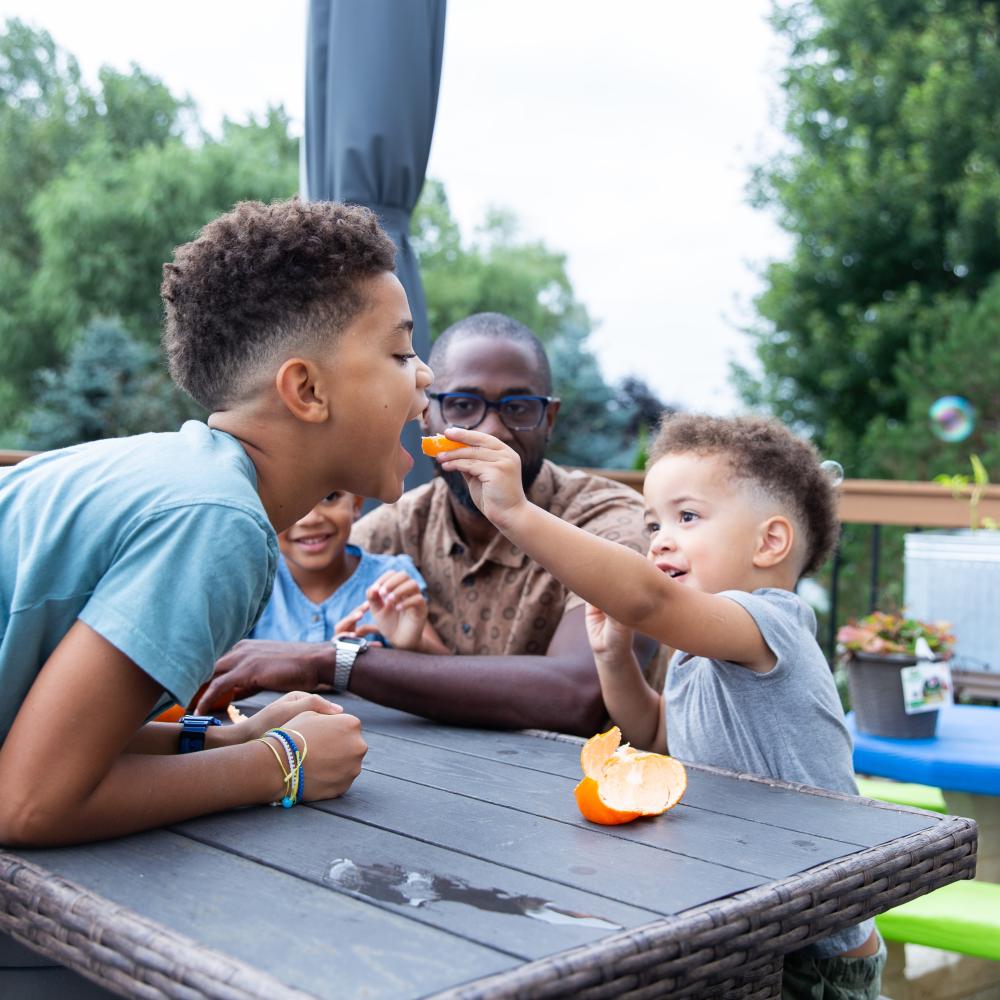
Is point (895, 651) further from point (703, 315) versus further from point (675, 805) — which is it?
point (703, 315)

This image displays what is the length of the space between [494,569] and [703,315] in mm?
14130

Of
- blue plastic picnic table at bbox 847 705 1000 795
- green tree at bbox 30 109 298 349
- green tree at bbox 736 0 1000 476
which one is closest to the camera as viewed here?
blue plastic picnic table at bbox 847 705 1000 795

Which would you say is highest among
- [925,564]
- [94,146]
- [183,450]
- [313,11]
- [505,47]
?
[505,47]

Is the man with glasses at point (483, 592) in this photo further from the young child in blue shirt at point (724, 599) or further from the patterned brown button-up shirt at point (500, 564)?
the young child in blue shirt at point (724, 599)

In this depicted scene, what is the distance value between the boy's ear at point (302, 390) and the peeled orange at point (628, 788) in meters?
0.58

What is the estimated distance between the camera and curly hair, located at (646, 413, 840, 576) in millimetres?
1896

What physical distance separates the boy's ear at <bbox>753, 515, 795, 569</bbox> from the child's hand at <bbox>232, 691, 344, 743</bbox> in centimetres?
78

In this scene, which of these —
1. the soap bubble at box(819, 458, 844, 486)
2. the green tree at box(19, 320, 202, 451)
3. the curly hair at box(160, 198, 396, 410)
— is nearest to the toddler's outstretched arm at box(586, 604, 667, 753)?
the soap bubble at box(819, 458, 844, 486)

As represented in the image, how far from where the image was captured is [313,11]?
308 centimetres

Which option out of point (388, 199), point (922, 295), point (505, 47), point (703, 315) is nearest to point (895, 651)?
point (388, 199)

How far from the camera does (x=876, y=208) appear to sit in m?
13.1

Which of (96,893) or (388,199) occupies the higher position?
(388,199)

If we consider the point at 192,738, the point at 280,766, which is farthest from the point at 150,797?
the point at 192,738

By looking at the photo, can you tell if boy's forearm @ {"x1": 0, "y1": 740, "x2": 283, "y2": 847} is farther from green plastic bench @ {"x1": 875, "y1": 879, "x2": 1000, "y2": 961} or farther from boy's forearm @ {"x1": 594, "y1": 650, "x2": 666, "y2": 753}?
green plastic bench @ {"x1": 875, "y1": 879, "x2": 1000, "y2": 961}
